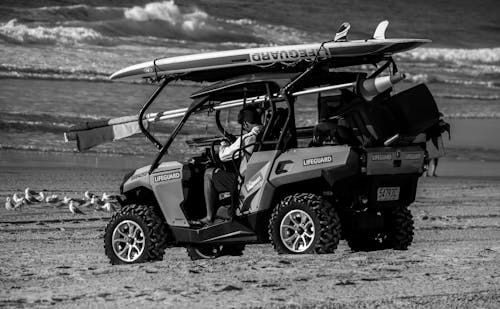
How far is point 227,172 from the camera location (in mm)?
10812

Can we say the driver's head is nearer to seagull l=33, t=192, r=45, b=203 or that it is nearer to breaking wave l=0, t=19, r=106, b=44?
seagull l=33, t=192, r=45, b=203

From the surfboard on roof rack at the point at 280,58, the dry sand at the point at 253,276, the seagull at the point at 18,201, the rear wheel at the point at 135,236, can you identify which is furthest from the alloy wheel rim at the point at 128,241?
the seagull at the point at 18,201

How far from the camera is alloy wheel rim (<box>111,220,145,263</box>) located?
10820mm

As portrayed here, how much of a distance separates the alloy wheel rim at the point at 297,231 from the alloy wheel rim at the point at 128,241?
1.35 meters

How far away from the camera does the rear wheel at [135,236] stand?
10.8 m

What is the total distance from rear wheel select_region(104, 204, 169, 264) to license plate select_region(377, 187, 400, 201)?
77.7 inches

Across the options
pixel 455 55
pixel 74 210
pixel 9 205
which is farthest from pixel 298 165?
pixel 455 55

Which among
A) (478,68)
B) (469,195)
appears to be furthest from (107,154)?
(478,68)

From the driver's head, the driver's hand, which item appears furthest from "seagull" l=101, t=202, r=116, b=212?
the driver's hand

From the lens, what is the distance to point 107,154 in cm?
2203

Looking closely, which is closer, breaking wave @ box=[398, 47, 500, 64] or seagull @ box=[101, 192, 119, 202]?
seagull @ box=[101, 192, 119, 202]

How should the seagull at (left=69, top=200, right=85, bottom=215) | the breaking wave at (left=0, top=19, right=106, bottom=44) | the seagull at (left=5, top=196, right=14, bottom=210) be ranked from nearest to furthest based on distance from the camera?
1. the seagull at (left=69, top=200, right=85, bottom=215)
2. the seagull at (left=5, top=196, right=14, bottom=210)
3. the breaking wave at (left=0, top=19, right=106, bottom=44)

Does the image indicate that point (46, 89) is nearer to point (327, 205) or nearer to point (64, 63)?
point (64, 63)

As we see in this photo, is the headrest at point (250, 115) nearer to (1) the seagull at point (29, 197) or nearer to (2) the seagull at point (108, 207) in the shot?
(2) the seagull at point (108, 207)
